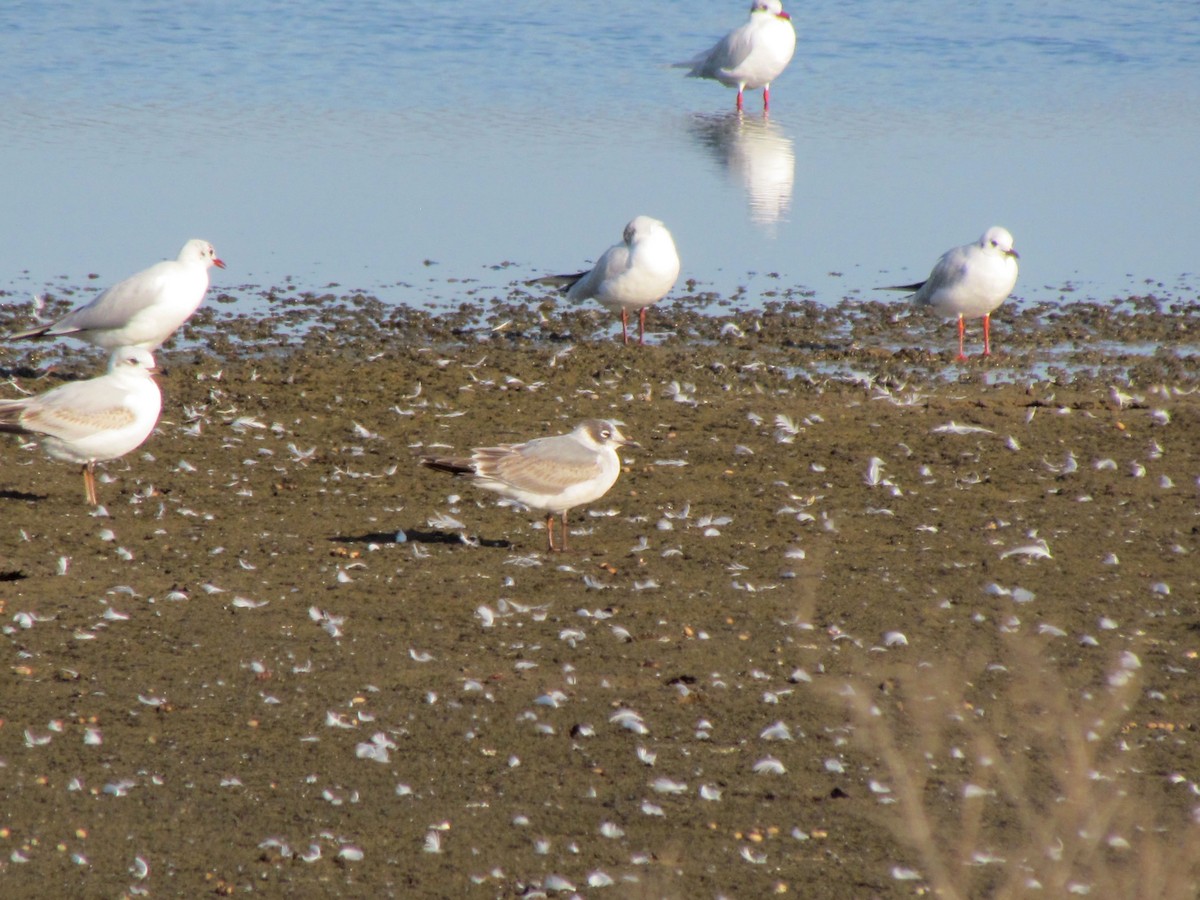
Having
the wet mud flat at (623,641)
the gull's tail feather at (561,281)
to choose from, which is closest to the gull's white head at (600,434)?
the wet mud flat at (623,641)

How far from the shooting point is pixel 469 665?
6.93 meters

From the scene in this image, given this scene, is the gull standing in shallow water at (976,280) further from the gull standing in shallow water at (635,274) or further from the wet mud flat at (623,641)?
the gull standing in shallow water at (635,274)

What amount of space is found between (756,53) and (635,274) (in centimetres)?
1302

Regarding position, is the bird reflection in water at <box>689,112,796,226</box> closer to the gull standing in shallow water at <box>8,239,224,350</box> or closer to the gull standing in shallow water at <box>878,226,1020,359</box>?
the gull standing in shallow water at <box>878,226,1020,359</box>

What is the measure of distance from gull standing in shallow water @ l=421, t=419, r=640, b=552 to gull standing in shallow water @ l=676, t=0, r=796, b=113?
1729 centimetres

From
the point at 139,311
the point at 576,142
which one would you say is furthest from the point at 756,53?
the point at 139,311

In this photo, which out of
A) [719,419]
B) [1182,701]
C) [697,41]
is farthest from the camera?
[697,41]

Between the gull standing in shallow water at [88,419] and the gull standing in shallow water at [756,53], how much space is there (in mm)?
17225

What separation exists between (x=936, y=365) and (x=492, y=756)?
709cm

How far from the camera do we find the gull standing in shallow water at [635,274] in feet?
42.4

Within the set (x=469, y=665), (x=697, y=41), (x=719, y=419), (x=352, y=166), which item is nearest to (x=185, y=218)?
(x=352, y=166)

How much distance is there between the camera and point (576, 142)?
21.4 m

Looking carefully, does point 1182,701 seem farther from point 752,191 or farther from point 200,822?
point 752,191

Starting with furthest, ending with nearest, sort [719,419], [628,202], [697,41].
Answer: [697,41]
[628,202]
[719,419]
